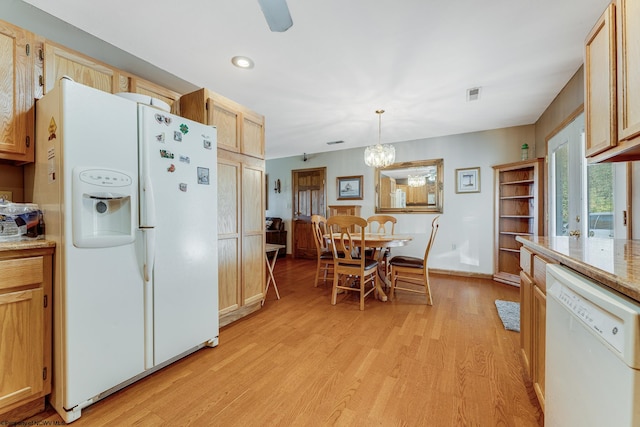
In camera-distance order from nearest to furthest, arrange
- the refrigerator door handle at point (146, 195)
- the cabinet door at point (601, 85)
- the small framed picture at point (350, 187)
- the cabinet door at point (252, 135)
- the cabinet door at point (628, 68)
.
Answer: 1. the cabinet door at point (628, 68)
2. the cabinet door at point (601, 85)
3. the refrigerator door handle at point (146, 195)
4. the cabinet door at point (252, 135)
5. the small framed picture at point (350, 187)

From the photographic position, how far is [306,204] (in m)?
5.95

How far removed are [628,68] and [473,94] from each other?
1.92 metres

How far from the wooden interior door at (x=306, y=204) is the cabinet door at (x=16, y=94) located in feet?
15.0

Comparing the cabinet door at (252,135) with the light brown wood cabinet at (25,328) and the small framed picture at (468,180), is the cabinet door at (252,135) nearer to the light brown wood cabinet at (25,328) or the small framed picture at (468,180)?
the light brown wood cabinet at (25,328)

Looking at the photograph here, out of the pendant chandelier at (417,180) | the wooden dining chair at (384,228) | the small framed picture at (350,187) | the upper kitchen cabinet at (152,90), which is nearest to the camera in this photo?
the upper kitchen cabinet at (152,90)

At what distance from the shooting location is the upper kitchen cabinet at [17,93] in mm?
1420

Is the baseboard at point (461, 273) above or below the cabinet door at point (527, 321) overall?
below

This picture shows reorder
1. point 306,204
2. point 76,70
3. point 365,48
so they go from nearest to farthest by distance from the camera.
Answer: point 76,70, point 365,48, point 306,204

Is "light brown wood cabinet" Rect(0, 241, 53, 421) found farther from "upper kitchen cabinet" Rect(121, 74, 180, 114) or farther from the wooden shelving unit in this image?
the wooden shelving unit

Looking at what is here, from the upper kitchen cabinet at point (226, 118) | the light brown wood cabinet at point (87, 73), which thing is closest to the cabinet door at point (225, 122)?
the upper kitchen cabinet at point (226, 118)

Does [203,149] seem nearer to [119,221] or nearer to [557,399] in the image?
[119,221]

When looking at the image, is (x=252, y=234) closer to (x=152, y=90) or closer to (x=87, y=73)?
(x=152, y=90)

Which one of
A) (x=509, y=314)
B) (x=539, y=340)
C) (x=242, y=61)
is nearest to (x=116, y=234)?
(x=242, y=61)

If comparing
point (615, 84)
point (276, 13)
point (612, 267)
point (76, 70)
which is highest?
point (276, 13)
